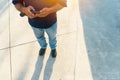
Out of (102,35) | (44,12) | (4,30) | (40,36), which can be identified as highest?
(44,12)

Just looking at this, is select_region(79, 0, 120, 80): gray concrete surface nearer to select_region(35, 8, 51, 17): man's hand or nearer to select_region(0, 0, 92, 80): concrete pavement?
select_region(0, 0, 92, 80): concrete pavement

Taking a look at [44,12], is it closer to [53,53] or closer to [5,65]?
[53,53]

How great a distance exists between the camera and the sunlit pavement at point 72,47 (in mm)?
4410

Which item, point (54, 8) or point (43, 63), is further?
Result: point (43, 63)

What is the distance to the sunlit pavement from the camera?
4.41 m

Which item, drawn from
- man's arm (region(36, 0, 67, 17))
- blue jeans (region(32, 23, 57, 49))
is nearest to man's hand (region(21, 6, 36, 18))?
man's arm (region(36, 0, 67, 17))

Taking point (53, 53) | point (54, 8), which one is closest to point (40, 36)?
point (53, 53)

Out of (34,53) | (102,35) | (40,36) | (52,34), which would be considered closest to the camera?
(52,34)

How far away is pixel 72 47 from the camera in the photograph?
4.84m

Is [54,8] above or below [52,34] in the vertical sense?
above

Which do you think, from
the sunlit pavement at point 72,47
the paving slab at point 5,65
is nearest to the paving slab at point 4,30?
A: the sunlit pavement at point 72,47

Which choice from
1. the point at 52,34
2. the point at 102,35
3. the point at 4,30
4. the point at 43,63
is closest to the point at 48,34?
the point at 52,34

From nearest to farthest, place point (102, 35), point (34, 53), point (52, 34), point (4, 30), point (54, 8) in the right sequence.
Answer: point (54, 8) < point (52, 34) < point (34, 53) < point (102, 35) < point (4, 30)

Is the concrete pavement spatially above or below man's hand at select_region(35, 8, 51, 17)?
below
